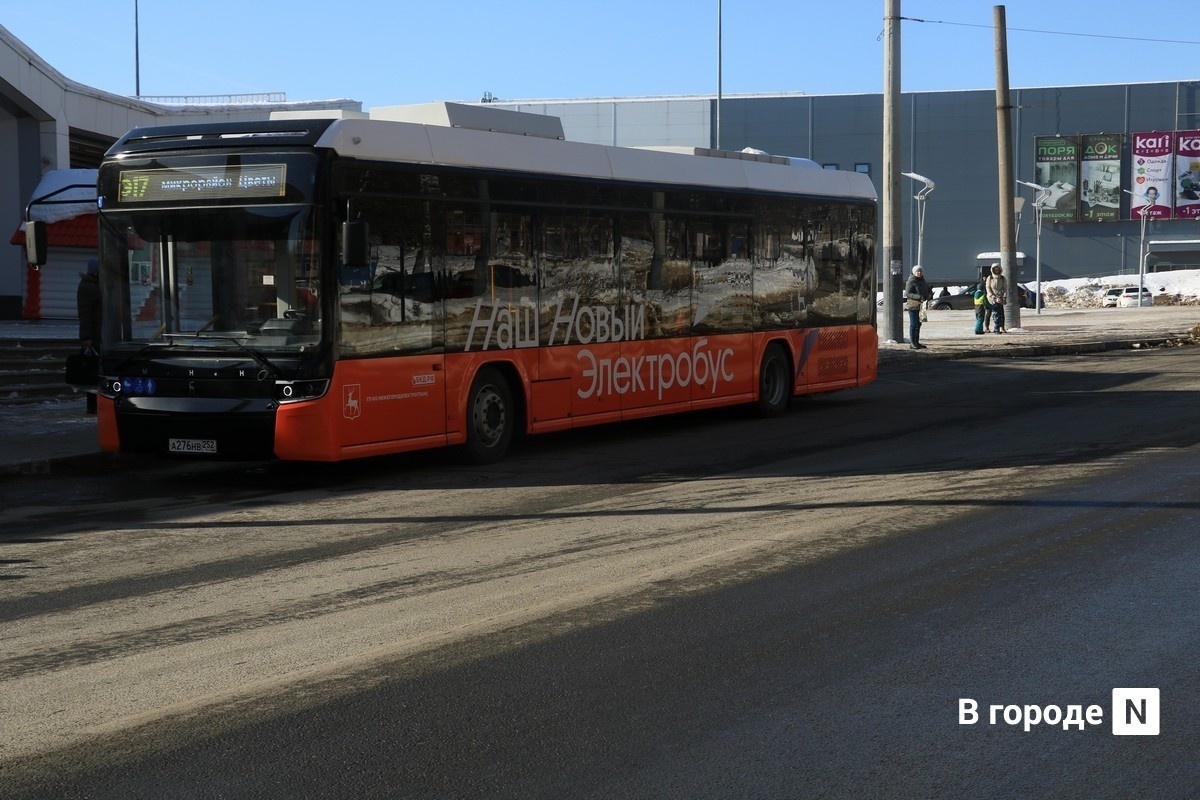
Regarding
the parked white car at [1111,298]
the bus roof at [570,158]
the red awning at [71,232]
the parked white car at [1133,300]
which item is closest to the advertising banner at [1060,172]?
the parked white car at [1111,298]

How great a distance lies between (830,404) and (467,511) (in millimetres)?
10098

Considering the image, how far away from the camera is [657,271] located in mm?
15602

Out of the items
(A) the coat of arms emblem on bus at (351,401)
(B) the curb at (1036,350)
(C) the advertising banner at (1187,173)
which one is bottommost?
(B) the curb at (1036,350)

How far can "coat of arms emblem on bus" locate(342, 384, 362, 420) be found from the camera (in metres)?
11.8

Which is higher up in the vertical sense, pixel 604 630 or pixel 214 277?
pixel 214 277

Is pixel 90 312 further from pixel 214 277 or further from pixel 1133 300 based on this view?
pixel 1133 300

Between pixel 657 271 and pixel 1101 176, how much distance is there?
75.9 metres

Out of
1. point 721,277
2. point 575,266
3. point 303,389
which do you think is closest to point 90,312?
point 303,389

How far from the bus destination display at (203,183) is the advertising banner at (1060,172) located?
7936cm

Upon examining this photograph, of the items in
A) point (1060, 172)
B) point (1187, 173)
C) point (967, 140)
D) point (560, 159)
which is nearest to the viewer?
point (560, 159)

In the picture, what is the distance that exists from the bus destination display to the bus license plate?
6.60ft

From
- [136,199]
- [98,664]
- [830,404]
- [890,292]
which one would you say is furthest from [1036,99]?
[98,664]

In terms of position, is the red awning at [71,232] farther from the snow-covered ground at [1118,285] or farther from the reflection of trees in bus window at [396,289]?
the snow-covered ground at [1118,285]

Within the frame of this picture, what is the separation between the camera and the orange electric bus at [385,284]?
11.8 m
